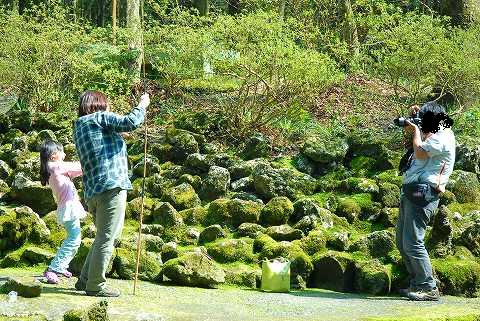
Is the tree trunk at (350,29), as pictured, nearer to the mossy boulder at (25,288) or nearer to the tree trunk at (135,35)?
the tree trunk at (135,35)

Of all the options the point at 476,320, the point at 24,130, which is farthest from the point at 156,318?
the point at 24,130

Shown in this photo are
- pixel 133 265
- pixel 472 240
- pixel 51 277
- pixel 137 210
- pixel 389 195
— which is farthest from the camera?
pixel 389 195

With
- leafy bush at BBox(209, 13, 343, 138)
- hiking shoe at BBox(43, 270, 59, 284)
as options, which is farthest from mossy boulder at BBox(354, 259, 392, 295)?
leafy bush at BBox(209, 13, 343, 138)

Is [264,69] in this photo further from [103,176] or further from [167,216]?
[103,176]

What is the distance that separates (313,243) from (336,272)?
745 mm

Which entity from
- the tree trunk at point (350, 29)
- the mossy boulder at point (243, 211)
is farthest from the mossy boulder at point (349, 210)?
the tree trunk at point (350, 29)

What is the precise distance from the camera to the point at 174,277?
793 centimetres

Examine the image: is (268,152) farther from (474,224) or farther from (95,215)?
(95,215)

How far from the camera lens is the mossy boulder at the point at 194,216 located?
1030 centimetres

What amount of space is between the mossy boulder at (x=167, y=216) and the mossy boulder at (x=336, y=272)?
7.33 feet

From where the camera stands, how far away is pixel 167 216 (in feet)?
33.0

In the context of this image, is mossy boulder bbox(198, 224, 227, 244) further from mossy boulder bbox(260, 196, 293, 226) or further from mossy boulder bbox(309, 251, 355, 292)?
mossy boulder bbox(309, 251, 355, 292)

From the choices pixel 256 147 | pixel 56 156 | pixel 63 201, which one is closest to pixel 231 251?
pixel 63 201

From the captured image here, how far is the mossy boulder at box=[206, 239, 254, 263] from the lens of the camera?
901 cm
